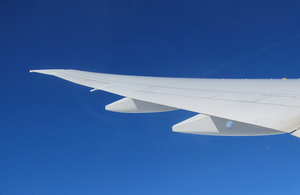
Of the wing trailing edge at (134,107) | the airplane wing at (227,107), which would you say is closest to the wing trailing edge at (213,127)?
the airplane wing at (227,107)

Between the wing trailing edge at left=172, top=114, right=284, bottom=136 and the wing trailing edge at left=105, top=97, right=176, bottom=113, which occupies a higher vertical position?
the wing trailing edge at left=105, top=97, right=176, bottom=113

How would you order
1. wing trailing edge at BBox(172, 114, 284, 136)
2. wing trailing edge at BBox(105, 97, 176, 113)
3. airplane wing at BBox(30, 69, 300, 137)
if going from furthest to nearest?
wing trailing edge at BBox(105, 97, 176, 113)
wing trailing edge at BBox(172, 114, 284, 136)
airplane wing at BBox(30, 69, 300, 137)

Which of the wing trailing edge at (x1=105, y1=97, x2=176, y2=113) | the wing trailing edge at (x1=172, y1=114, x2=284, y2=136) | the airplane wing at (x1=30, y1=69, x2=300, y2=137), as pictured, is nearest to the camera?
the airplane wing at (x1=30, y1=69, x2=300, y2=137)

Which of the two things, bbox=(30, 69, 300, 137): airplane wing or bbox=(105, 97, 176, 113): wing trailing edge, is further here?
bbox=(105, 97, 176, 113): wing trailing edge

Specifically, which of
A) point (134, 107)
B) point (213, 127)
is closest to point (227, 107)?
point (213, 127)

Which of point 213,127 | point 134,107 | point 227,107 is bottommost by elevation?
point 213,127

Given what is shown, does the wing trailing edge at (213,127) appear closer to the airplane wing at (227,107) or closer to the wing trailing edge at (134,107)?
the airplane wing at (227,107)

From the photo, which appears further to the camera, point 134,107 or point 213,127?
point 134,107

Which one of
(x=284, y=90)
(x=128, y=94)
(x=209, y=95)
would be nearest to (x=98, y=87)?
(x=128, y=94)

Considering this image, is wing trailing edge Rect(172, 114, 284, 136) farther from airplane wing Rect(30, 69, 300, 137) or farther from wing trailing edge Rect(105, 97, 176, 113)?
wing trailing edge Rect(105, 97, 176, 113)

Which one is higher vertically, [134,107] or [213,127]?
[134,107]

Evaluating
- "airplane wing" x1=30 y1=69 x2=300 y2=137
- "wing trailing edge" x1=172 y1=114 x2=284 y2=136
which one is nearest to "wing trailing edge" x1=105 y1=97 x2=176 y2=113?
"airplane wing" x1=30 y1=69 x2=300 y2=137

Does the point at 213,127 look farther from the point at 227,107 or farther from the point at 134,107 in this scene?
the point at 134,107

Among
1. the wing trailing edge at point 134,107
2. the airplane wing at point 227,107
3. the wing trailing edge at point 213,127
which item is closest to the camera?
the airplane wing at point 227,107
